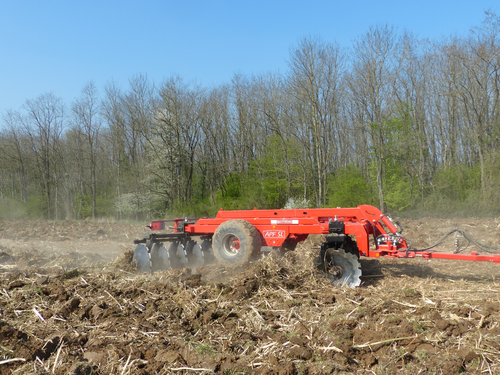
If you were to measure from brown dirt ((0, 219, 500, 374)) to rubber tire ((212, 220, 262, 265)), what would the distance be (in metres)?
0.33

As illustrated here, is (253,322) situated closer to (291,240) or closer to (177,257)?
(291,240)

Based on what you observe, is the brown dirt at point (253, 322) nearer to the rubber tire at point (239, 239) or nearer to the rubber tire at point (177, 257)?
the rubber tire at point (239, 239)

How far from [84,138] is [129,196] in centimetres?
943

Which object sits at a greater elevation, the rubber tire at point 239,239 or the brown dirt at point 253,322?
the rubber tire at point 239,239

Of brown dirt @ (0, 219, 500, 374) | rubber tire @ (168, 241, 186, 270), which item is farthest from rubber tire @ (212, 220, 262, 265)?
rubber tire @ (168, 241, 186, 270)

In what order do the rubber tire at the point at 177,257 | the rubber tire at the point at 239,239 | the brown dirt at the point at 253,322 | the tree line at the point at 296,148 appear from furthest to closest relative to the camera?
the tree line at the point at 296,148, the rubber tire at the point at 177,257, the rubber tire at the point at 239,239, the brown dirt at the point at 253,322

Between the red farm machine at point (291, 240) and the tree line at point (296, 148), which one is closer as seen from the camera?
the red farm machine at point (291, 240)

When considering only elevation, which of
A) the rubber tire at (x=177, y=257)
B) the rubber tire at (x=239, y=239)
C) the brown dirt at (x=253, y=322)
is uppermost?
the rubber tire at (x=239, y=239)

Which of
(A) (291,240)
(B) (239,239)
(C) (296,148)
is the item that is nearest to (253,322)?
(B) (239,239)

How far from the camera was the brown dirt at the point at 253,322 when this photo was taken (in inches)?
158

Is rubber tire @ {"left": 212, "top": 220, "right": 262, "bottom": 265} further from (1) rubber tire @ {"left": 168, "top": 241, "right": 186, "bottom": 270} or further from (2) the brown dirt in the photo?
(1) rubber tire @ {"left": 168, "top": 241, "right": 186, "bottom": 270}

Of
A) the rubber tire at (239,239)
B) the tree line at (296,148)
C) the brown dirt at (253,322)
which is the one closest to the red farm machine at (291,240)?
the rubber tire at (239,239)

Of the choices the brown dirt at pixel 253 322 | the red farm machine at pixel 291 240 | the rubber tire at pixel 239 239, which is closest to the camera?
the brown dirt at pixel 253 322

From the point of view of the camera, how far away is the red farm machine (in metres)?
7.01
